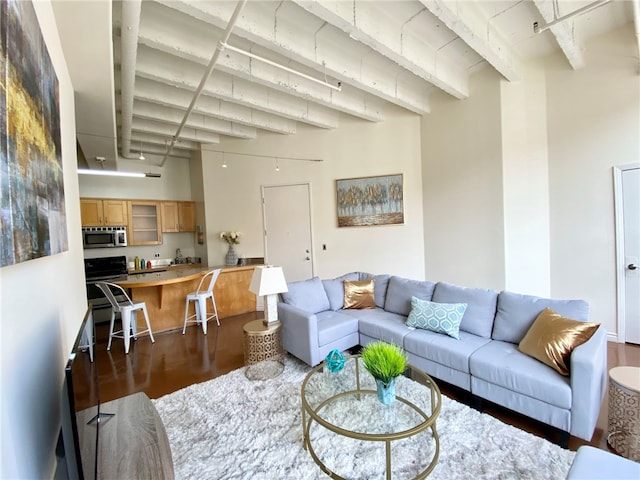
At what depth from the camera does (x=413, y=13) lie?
277 centimetres

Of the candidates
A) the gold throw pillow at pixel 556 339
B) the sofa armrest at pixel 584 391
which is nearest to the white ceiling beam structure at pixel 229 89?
the gold throw pillow at pixel 556 339

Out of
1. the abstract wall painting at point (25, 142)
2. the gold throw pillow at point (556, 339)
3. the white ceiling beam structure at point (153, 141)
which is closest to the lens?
the abstract wall painting at point (25, 142)

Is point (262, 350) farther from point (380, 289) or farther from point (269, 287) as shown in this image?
point (380, 289)

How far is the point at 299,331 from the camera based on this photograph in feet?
9.65

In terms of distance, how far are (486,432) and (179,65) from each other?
435 cm

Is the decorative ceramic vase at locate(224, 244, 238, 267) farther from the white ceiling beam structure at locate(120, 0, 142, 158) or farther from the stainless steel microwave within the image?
the white ceiling beam structure at locate(120, 0, 142, 158)

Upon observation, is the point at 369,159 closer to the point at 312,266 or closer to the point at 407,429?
the point at 312,266

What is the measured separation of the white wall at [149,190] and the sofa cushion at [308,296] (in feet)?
13.8

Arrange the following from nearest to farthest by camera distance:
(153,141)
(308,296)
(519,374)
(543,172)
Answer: (519,374)
(308,296)
(543,172)
(153,141)

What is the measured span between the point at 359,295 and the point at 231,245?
3087mm

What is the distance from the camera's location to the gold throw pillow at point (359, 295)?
3557 mm

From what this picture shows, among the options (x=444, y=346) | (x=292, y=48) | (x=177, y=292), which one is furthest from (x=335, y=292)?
(x=292, y=48)

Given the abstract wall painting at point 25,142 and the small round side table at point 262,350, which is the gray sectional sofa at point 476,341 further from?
the abstract wall painting at point 25,142

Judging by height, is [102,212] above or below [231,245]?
above
